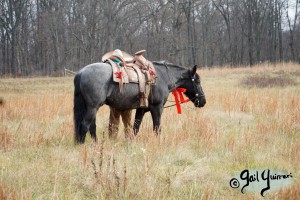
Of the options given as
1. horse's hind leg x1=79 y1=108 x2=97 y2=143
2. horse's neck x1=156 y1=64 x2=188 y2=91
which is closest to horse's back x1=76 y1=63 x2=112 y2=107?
horse's hind leg x1=79 y1=108 x2=97 y2=143

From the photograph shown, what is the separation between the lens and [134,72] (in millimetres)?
5953

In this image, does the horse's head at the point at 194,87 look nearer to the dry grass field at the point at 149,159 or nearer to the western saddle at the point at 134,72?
the dry grass field at the point at 149,159

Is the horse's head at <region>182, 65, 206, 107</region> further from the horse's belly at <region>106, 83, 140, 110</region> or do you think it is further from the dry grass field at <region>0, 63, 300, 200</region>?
the horse's belly at <region>106, 83, 140, 110</region>

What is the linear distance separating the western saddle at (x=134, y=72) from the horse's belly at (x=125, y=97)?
92mm

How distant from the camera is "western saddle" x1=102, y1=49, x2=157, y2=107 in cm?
566

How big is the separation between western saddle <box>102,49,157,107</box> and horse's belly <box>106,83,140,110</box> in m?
0.09

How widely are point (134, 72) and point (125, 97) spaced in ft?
1.67

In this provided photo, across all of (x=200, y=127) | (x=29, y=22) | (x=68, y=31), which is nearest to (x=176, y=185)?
(x=200, y=127)

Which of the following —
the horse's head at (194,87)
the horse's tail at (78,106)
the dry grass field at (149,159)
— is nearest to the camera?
the dry grass field at (149,159)

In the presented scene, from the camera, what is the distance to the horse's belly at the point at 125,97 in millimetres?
5719

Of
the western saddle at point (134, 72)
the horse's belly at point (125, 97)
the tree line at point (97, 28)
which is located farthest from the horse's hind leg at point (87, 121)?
the tree line at point (97, 28)

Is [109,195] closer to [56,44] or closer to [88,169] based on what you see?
[88,169]

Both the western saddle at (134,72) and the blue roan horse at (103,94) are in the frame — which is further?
the western saddle at (134,72)

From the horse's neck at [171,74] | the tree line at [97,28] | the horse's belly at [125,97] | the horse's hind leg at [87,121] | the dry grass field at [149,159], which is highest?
the tree line at [97,28]
